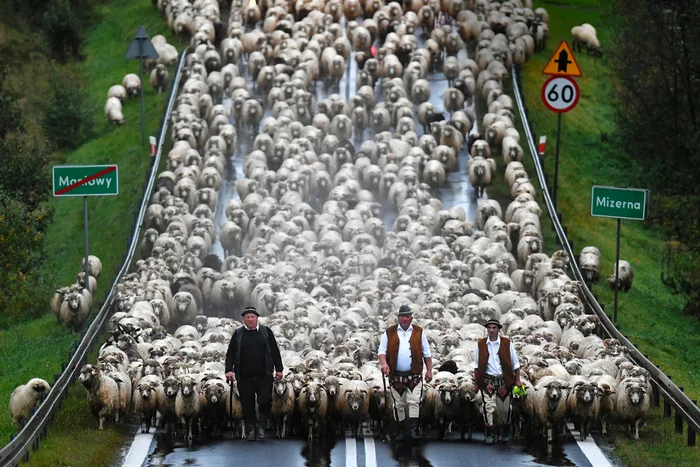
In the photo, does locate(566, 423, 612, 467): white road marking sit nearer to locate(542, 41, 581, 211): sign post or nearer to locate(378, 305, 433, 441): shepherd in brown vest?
locate(378, 305, 433, 441): shepherd in brown vest

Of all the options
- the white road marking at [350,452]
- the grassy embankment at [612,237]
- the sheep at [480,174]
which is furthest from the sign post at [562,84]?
the white road marking at [350,452]

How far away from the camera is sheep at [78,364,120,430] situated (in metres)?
18.7

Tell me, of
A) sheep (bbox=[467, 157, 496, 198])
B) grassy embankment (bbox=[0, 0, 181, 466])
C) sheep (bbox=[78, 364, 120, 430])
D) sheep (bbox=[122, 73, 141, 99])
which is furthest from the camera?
sheep (bbox=[122, 73, 141, 99])

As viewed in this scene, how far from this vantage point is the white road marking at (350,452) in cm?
1683

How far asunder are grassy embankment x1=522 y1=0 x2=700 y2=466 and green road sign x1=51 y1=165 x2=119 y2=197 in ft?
31.8

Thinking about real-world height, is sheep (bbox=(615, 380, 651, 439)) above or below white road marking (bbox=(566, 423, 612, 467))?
above

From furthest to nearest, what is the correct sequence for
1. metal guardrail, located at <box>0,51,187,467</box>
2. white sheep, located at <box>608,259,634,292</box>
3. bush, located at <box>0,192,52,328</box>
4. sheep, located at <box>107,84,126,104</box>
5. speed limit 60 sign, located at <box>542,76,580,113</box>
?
sheep, located at <box>107,84,126,104</box> < speed limit 60 sign, located at <box>542,76,580,113</box> < white sheep, located at <box>608,259,634,292</box> < bush, located at <box>0,192,52,328</box> < metal guardrail, located at <box>0,51,187,467</box>

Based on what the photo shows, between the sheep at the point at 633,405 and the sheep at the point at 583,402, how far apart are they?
0.42m

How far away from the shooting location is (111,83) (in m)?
47.5

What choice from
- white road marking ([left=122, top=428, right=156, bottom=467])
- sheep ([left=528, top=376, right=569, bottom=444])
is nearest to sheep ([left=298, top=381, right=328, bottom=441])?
white road marking ([left=122, top=428, right=156, bottom=467])

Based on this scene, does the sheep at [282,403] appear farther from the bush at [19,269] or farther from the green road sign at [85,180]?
the bush at [19,269]

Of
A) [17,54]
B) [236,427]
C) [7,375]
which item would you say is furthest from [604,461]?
[17,54]

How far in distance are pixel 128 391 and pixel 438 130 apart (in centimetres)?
1898

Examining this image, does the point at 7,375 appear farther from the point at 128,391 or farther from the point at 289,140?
the point at 289,140
